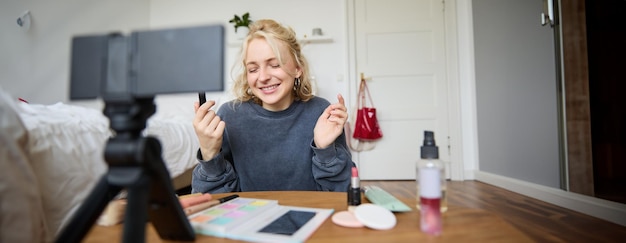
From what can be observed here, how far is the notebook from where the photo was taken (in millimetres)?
360

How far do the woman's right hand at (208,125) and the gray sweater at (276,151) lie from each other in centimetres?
18

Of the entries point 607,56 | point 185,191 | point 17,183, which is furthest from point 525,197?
point 17,183

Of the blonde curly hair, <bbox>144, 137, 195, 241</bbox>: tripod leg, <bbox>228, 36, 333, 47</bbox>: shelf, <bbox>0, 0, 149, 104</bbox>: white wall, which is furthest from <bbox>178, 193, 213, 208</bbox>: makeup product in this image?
<bbox>228, 36, 333, 47</bbox>: shelf

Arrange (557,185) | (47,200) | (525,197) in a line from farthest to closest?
(525,197), (557,185), (47,200)

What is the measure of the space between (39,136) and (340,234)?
3.02 feet

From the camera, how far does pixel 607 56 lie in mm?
1573

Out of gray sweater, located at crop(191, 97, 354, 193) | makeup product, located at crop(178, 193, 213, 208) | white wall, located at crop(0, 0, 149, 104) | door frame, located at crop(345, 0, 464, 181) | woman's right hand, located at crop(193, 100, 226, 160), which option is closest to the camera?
makeup product, located at crop(178, 193, 213, 208)

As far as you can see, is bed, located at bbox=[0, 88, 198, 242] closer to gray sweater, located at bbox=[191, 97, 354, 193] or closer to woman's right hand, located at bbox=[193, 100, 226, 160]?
woman's right hand, located at bbox=[193, 100, 226, 160]

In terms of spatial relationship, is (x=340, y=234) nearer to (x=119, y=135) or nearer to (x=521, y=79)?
(x=119, y=135)

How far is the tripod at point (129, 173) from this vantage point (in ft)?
0.83

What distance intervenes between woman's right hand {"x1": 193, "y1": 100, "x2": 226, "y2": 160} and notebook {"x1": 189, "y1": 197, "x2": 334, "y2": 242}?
0.17m

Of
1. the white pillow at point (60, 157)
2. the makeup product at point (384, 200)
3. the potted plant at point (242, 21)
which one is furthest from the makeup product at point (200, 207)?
the potted plant at point (242, 21)

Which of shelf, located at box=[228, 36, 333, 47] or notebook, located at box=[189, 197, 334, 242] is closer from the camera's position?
notebook, located at box=[189, 197, 334, 242]

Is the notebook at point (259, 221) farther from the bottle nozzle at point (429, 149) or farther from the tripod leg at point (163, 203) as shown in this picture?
the bottle nozzle at point (429, 149)
